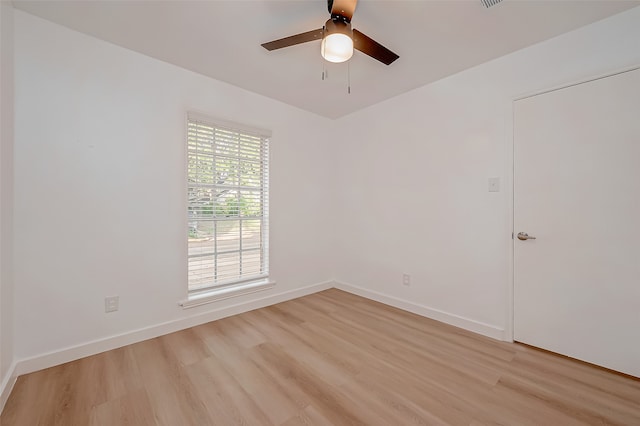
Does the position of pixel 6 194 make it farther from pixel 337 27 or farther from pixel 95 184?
pixel 337 27

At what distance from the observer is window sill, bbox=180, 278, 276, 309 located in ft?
8.74

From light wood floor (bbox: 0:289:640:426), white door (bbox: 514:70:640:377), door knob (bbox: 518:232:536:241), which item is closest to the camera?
light wood floor (bbox: 0:289:640:426)

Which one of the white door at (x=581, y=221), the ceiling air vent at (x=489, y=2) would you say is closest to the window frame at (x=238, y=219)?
the ceiling air vent at (x=489, y=2)

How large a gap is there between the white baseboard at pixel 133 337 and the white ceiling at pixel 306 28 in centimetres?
255

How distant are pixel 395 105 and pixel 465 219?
164cm

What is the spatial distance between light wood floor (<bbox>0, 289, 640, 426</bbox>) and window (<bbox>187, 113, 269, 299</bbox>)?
72 centimetres

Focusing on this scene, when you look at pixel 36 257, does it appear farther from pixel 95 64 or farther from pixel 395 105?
pixel 395 105

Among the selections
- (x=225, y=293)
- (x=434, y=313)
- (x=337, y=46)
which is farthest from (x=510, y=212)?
(x=225, y=293)

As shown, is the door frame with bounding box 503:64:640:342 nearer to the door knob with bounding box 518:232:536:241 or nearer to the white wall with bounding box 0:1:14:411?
the door knob with bounding box 518:232:536:241

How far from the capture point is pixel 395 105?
325 centimetres

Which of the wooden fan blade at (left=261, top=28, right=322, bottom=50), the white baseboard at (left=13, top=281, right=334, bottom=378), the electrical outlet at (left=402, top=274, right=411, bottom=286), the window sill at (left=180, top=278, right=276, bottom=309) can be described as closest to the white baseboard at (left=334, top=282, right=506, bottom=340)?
the electrical outlet at (left=402, top=274, right=411, bottom=286)

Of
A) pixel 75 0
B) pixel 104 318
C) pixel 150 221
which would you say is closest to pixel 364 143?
pixel 150 221

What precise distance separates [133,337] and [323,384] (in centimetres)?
178

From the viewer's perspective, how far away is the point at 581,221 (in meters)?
2.04
